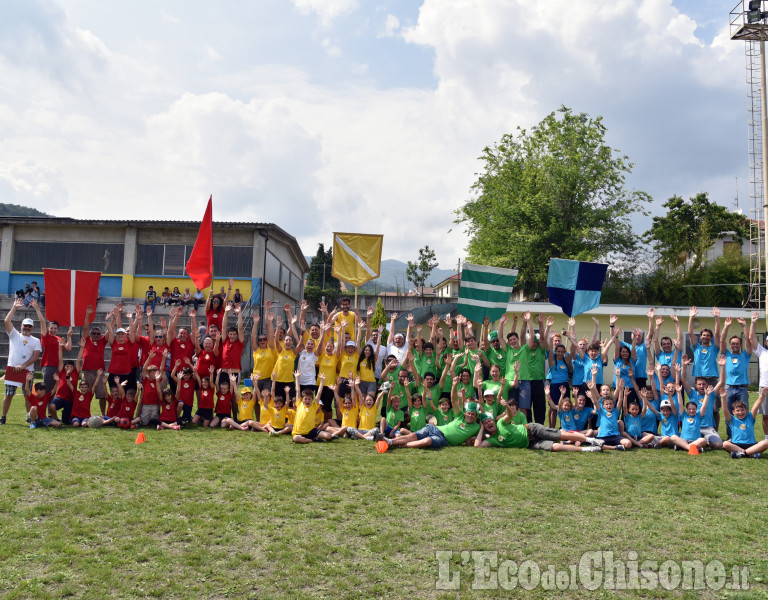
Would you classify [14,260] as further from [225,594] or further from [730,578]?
[730,578]

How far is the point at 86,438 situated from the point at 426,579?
692 centimetres

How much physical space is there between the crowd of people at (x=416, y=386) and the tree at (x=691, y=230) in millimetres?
28424

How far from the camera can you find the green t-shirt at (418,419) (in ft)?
31.6

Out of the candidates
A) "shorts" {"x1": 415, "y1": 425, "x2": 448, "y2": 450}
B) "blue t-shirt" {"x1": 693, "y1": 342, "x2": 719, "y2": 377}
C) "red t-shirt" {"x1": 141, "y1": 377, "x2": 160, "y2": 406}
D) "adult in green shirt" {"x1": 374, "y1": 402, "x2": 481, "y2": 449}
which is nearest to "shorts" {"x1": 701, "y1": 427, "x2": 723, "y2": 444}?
"blue t-shirt" {"x1": 693, "y1": 342, "x2": 719, "y2": 377}

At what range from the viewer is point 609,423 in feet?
30.8

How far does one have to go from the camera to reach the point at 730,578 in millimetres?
4492

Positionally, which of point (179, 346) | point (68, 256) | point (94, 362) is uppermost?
point (68, 256)

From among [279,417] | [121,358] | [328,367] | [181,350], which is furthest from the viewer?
[181,350]

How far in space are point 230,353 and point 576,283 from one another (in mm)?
6913

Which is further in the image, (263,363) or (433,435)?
(263,363)

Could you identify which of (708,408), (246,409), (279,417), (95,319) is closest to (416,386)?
(279,417)

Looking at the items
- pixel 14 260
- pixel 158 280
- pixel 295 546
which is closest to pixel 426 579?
pixel 295 546

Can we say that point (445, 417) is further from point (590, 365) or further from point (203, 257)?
point (203, 257)

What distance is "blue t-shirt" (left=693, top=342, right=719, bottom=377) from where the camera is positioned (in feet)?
32.7
